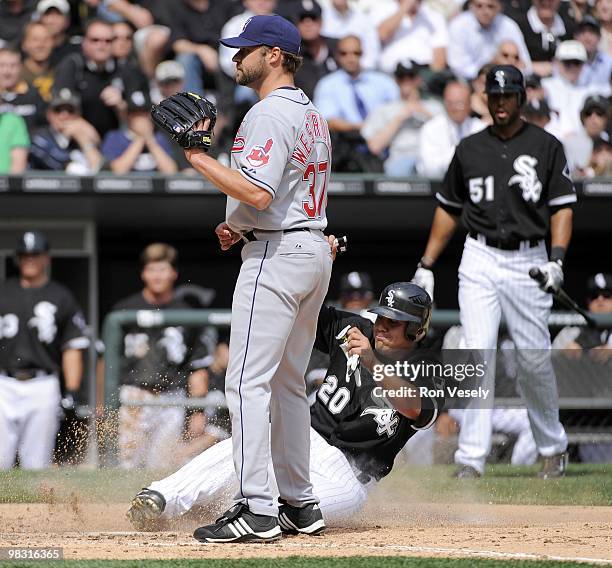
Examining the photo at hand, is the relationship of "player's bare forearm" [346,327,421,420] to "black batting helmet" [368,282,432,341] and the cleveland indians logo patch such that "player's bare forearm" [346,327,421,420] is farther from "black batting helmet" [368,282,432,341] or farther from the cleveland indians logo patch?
the cleveland indians logo patch

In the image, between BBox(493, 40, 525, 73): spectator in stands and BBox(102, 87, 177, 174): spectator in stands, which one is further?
BBox(493, 40, 525, 73): spectator in stands

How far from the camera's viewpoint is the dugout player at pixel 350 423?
14.5 ft

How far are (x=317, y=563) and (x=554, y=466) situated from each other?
286cm

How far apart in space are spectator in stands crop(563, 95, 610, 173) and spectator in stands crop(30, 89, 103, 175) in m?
3.52

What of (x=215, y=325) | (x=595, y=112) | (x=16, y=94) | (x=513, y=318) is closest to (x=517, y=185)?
(x=513, y=318)

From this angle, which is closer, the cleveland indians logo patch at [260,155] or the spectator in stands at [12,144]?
the cleveland indians logo patch at [260,155]

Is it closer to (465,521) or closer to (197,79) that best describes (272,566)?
(465,521)

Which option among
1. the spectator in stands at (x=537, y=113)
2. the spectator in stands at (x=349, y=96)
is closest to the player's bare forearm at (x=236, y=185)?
the spectator in stands at (x=537, y=113)

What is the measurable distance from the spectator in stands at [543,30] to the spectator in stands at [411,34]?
85cm

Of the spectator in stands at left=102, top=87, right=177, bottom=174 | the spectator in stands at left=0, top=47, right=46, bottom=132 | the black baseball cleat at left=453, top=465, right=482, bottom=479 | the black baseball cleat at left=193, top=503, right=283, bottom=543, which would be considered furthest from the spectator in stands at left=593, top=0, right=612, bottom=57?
the black baseball cleat at left=193, top=503, right=283, bottom=543

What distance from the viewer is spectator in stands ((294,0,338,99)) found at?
9805 mm

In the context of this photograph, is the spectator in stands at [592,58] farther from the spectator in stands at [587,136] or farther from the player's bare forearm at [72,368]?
the player's bare forearm at [72,368]

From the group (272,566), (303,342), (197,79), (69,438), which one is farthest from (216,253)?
(272,566)

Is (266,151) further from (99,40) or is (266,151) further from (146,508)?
(99,40)
